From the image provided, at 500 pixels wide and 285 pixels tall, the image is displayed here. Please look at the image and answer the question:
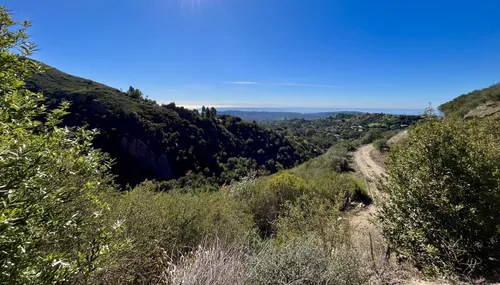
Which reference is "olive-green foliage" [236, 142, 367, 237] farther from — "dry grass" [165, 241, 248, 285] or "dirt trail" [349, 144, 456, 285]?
"dry grass" [165, 241, 248, 285]

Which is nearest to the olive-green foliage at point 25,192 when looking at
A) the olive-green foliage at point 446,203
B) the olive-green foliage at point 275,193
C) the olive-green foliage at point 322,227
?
the olive-green foliage at point 322,227

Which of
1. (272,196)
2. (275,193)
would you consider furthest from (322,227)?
(275,193)

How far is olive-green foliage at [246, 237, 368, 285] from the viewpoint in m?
3.96

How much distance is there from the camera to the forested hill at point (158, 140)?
46.7 metres

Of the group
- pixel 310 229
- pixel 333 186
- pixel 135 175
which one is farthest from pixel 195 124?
pixel 310 229

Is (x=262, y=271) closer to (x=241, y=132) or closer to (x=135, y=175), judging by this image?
(x=135, y=175)

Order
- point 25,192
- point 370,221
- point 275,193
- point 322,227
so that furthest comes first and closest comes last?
point 275,193
point 370,221
point 322,227
point 25,192

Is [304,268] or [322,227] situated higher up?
[304,268]

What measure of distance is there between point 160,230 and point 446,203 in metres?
6.87

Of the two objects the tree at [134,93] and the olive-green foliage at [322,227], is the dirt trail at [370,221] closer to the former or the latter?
the olive-green foliage at [322,227]

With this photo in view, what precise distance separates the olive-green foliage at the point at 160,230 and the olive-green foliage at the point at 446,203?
4130 mm

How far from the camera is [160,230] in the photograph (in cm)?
573

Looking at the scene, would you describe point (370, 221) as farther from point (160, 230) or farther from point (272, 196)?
point (272, 196)

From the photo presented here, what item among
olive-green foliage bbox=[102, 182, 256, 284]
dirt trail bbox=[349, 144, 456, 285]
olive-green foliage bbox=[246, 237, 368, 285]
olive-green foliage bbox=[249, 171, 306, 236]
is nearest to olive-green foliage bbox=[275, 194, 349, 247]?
dirt trail bbox=[349, 144, 456, 285]
